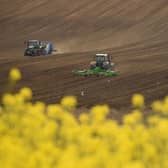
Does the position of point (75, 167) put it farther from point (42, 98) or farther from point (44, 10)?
point (44, 10)

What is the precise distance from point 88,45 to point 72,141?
38.5 meters

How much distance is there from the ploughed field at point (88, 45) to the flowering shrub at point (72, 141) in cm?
1560

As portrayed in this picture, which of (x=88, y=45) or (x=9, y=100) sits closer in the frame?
(x=9, y=100)

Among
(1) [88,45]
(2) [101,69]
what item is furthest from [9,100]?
(1) [88,45]

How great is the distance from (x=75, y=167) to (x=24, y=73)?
26.2 meters

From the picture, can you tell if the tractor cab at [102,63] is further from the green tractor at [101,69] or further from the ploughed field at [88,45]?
the ploughed field at [88,45]

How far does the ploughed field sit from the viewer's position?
→ 24703 mm

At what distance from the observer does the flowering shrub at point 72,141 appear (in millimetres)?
4578

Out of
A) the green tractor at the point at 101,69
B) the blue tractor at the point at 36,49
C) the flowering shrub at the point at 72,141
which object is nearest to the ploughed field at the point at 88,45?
the green tractor at the point at 101,69

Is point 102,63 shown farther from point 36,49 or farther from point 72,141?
point 72,141

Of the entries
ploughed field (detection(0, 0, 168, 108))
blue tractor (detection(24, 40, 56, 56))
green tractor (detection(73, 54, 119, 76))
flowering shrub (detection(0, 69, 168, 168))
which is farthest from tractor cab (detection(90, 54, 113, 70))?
flowering shrub (detection(0, 69, 168, 168))

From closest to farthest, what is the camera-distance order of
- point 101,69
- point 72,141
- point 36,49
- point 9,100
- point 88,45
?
point 72,141
point 9,100
point 101,69
point 36,49
point 88,45

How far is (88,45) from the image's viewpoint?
4350 centimetres

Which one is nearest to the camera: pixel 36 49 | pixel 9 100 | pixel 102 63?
pixel 9 100
